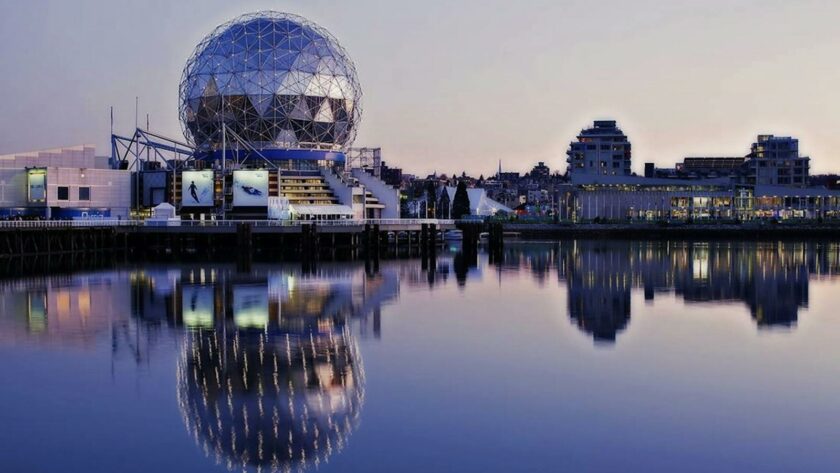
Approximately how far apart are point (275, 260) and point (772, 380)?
41619mm

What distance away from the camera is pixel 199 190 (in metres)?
77.3

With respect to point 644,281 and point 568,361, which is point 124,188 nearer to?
point 644,281

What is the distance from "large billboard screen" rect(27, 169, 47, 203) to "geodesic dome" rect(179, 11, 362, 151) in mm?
17833

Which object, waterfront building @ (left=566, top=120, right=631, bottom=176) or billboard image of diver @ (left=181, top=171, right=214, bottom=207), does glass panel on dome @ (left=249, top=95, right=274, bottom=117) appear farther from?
waterfront building @ (left=566, top=120, right=631, bottom=176)

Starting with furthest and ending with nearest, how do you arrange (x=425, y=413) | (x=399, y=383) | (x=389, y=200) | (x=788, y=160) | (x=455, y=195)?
1. (x=788, y=160)
2. (x=455, y=195)
3. (x=389, y=200)
4. (x=399, y=383)
5. (x=425, y=413)

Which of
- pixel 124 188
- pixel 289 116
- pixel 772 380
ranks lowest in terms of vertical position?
pixel 772 380

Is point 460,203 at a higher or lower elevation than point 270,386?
higher

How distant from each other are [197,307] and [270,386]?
14.0 m

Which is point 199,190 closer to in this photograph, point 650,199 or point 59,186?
point 59,186

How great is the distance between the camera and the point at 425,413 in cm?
1608

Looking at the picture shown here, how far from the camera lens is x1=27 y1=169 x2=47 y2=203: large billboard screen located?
73250 mm

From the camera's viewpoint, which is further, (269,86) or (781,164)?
(781,164)

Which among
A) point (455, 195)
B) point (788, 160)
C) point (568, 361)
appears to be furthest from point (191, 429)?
point (788, 160)

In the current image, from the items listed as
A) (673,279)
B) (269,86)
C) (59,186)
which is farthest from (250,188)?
(673,279)
